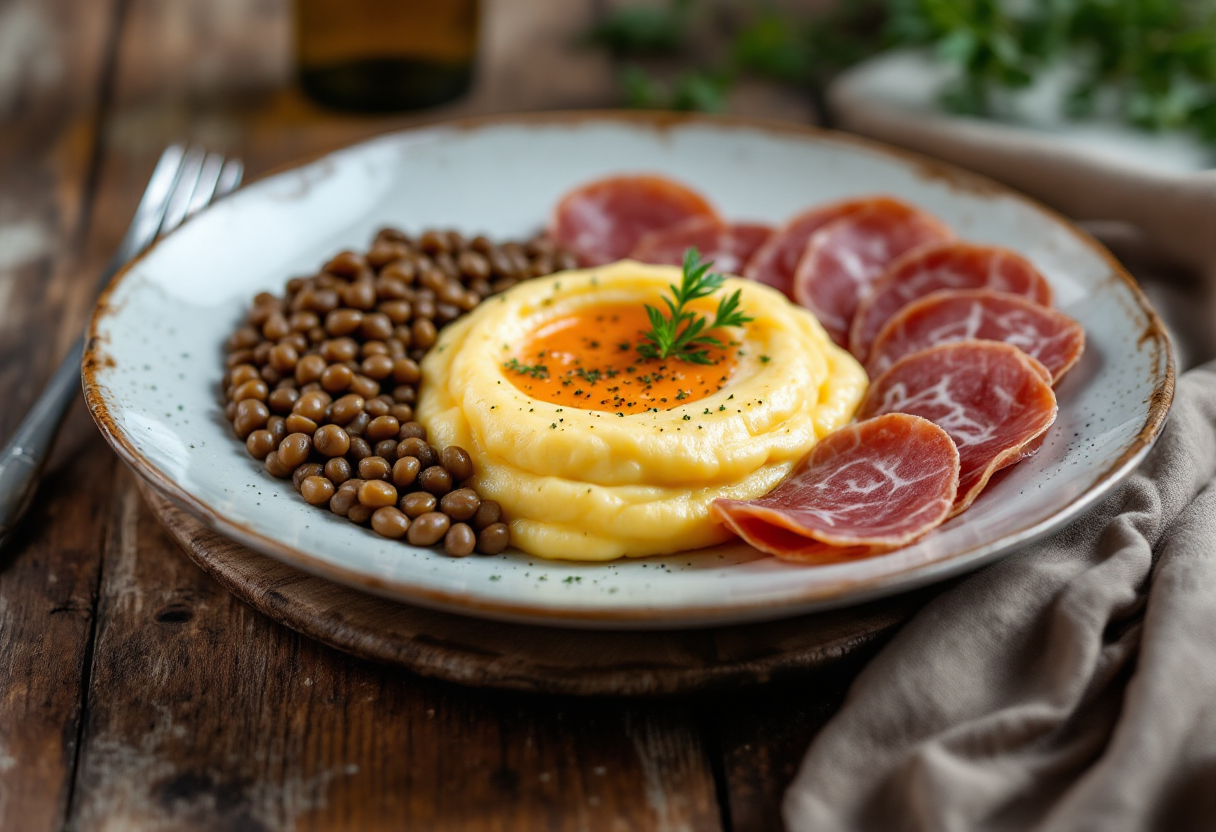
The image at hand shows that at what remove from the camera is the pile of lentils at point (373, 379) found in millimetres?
4141

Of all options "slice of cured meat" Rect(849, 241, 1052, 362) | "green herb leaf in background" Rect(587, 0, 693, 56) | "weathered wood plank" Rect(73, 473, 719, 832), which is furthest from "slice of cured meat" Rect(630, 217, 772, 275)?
"green herb leaf in background" Rect(587, 0, 693, 56)

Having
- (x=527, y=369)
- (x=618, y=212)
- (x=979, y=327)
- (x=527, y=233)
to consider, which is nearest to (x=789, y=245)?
(x=618, y=212)

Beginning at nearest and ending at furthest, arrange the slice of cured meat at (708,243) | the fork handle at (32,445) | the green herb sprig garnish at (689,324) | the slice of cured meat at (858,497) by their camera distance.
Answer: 1. the slice of cured meat at (858,497)
2. the fork handle at (32,445)
3. the green herb sprig garnish at (689,324)
4. the slice of cured meat at (708,243)

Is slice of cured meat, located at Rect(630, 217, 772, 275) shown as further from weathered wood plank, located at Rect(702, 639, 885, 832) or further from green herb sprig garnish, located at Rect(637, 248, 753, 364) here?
weathered wood plank, located at Rect(702, 639, 885, 832)

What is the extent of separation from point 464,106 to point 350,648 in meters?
5.01

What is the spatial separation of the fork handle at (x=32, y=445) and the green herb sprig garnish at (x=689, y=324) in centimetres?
246

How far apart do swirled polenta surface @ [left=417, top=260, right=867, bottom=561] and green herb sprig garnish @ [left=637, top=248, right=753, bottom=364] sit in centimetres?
9

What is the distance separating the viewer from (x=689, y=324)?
4879 millimetres

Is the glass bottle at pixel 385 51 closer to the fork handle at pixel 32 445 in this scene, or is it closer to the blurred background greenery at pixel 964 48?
the blurred background greenery at pixel 964 48

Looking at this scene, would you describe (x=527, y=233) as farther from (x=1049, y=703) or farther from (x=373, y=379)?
(x=1049, y=703)

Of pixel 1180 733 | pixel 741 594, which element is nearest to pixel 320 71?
pixel 741 594

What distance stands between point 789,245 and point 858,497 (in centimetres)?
204

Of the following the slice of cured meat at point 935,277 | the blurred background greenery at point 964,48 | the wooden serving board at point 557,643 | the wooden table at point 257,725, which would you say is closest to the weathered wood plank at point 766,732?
the wooden table at point 257,725

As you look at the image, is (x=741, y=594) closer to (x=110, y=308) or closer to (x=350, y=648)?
(x=350, y=648)
